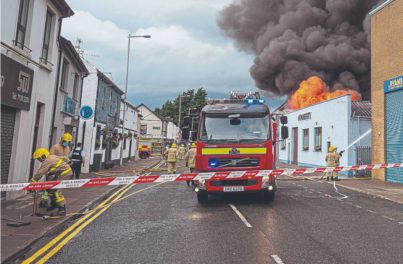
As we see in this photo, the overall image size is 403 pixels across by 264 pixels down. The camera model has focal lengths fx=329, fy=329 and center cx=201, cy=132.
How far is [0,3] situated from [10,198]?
5105 mm

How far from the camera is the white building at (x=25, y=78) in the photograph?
8430 millimetres

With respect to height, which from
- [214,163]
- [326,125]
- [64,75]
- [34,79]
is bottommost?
[214,163]

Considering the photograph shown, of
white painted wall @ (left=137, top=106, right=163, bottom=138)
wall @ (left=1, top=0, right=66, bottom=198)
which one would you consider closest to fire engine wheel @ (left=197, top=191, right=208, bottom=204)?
wall @ (left=1, top=0, right=66, bottom=198)

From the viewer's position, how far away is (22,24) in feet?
30.8

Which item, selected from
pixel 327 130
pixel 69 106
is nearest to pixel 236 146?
pixel 69 106

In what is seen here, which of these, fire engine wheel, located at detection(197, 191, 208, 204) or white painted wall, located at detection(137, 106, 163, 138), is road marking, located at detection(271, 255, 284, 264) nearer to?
fire engine wheel, located at detection(197, 191, 208, 204)

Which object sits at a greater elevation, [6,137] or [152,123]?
[152,123]

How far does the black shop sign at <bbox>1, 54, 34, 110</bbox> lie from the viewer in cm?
822

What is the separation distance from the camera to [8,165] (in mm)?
9164

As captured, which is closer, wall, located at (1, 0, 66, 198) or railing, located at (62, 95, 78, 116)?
wall, located at (1, 0, 66, 198)

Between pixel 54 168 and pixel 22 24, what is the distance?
15.6 ft

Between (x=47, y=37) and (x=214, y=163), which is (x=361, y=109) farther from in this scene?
(x=47, y=37)

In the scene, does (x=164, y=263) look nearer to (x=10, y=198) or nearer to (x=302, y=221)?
(x=302, y=221)

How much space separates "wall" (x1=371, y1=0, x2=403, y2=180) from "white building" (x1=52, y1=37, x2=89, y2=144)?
15440mm
